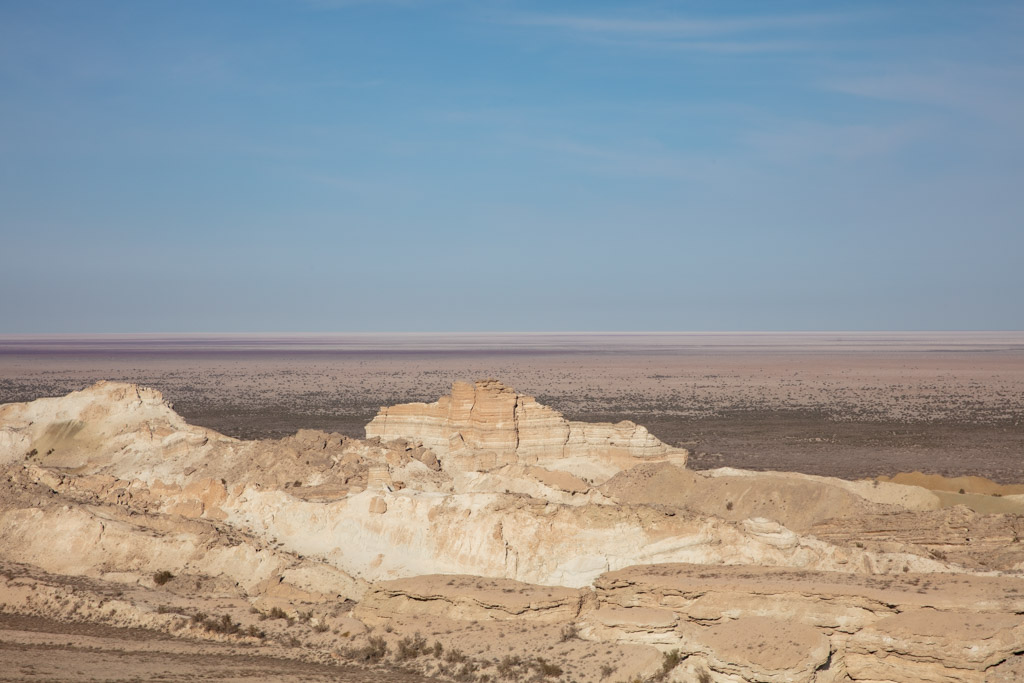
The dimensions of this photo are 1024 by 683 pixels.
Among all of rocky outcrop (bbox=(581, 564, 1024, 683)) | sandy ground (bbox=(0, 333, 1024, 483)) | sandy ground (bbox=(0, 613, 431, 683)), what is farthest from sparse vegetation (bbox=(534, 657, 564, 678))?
sandy ground (bbox=(0, 333, 1024, 483))

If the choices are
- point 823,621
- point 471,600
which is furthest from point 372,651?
point 823,621

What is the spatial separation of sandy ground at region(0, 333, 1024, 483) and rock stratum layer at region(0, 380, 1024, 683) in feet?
44.7

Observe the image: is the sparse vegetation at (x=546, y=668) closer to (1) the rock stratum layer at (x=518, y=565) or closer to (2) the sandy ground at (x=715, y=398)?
(1) the rock stratum layer at (x=518, y=565)

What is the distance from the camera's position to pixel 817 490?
1947 cm


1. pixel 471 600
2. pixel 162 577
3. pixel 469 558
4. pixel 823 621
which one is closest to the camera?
pixel 823 621

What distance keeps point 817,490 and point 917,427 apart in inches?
1100

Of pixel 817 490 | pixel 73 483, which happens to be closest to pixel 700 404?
pixel 817 490

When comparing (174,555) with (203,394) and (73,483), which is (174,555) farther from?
(203,394)

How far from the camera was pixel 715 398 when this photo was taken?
60875 millimetres

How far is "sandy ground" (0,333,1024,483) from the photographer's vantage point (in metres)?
35.7

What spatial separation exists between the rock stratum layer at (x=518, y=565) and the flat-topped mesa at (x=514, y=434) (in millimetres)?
1870

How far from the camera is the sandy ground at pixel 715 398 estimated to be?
3569cm

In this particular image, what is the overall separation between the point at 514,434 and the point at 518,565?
33.3 ft

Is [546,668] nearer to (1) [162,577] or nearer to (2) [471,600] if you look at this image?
(2) [471,600]
